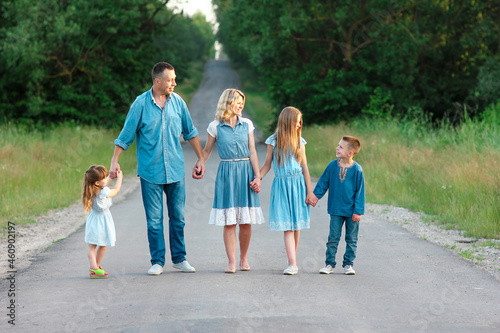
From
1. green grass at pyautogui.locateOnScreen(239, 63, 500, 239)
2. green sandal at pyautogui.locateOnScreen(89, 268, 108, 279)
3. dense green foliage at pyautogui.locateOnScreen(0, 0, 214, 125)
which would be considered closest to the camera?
green sandal at pyautogui.locateOnScreen(89, 268, 108, 279)

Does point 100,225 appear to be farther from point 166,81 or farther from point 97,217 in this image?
point 166,81

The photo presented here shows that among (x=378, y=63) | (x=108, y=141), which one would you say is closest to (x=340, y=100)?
(x=378, y=63)

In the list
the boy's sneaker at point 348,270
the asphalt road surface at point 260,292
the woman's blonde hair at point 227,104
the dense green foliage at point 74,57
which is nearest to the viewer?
the asphalt road surface at point 260,292

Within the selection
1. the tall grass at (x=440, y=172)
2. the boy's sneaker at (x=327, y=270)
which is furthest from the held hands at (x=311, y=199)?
the tall grass at (x=440, y=172)

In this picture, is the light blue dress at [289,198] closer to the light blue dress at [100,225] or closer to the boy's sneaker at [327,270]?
the boy's sneaker at [327,270]

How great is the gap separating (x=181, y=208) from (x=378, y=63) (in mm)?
24642

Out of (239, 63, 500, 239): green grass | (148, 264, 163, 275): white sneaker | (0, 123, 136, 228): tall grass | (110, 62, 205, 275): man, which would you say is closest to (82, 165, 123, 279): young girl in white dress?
(110, 62, 205, 275): man

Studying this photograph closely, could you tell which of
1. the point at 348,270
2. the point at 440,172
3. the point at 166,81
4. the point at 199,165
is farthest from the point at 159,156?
the point at 440,172

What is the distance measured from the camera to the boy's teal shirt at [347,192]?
705 cm

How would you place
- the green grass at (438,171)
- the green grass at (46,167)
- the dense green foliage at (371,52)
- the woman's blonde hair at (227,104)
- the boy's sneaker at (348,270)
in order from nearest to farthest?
the boy's sneaker at (348,270) → the woman's blonde hair at (227,104) → the green grass at (438,171) → the green grass at (46,167) → the dense green foliage at (371,52)

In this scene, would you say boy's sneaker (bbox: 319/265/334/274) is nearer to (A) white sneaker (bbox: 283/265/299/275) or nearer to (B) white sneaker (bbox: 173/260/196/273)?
(A) white sneaker (bbox: 283/265/299/275)

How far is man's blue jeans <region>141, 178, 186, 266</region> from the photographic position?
7051 mm

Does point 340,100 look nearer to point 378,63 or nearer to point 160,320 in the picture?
point 378,63

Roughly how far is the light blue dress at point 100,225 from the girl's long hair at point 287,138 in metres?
1.89
